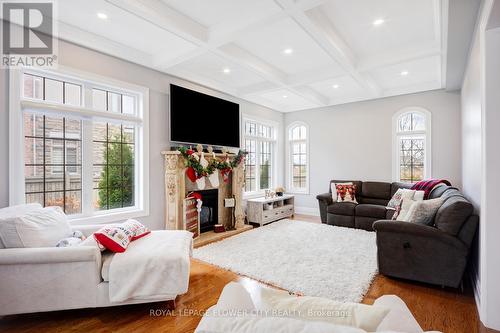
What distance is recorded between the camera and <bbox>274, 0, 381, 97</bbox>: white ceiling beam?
253 cm

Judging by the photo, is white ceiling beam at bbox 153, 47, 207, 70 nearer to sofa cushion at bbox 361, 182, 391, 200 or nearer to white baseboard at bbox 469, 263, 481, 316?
white baseboard at bbox 469, 263, 481, 316

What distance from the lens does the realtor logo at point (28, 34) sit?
2.54m

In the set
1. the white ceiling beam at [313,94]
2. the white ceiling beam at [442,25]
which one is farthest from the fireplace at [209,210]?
the white ceiling beam at [442,25]

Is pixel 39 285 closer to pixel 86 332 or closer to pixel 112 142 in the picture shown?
pixel 86 332

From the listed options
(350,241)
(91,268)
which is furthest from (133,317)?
(350,241)

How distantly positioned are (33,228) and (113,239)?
24.6 inches

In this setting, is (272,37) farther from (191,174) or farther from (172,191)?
(172,191)

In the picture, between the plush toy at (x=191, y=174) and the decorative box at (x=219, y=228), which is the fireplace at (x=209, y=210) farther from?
the plush toy at (x=191, y=174)

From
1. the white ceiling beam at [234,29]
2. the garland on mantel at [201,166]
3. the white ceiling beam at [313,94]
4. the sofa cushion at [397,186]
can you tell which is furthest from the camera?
the white ceiling beam at [313,94]

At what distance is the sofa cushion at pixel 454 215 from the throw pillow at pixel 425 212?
171mm

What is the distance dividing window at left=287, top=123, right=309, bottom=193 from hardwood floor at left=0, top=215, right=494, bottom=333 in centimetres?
418

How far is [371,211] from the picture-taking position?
4.66 m

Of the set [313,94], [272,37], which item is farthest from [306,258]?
[313,94]

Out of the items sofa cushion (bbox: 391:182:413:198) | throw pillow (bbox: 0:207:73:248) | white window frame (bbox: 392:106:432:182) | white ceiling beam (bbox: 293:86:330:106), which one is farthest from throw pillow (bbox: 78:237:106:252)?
white window frame (bbox: 392:106:432:182)
